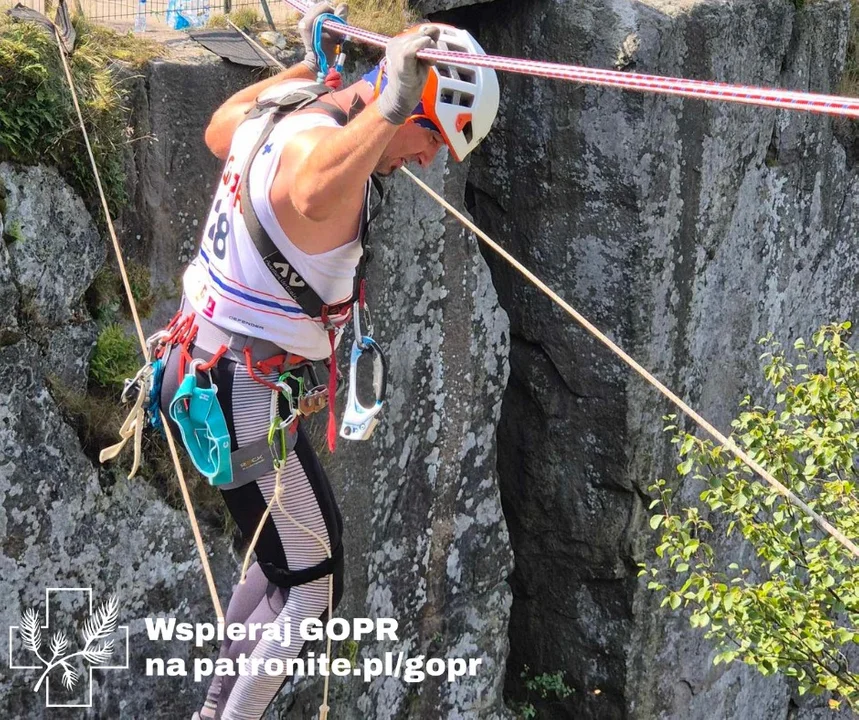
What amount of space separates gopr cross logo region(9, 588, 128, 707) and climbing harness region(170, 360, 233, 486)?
1.21 m

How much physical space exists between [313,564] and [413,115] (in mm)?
1445

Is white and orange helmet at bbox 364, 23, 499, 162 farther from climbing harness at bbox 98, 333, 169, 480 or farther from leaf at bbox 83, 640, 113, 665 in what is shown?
leaf at bbox 83, 640, 113, 665

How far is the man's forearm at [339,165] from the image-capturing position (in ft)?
8.45

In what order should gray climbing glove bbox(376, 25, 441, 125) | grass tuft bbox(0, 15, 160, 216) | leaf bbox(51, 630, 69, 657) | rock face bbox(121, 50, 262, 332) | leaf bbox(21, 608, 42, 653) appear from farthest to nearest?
rock face bbox(121, 50, 262, 332), leaf bbox(51, 630, 69, 657), leaf bbox(21, 608, 42, 653), grass tuft bbox(0, 15, 160, 216), gray climbing glove bbox(376, 25, 441, 125)

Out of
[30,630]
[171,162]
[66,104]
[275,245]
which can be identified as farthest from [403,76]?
[30,630]

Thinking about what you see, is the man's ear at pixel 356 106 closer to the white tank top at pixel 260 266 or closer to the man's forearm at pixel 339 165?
the white tank top at pixel 260 266

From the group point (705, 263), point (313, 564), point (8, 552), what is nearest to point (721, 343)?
point (705, 263)

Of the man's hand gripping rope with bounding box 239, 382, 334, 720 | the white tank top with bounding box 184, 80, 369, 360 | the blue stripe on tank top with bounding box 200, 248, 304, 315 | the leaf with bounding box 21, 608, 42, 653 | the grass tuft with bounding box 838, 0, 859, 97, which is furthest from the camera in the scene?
the grass tuft with bounding box 838, 0, 859, 97

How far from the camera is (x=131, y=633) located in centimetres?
437

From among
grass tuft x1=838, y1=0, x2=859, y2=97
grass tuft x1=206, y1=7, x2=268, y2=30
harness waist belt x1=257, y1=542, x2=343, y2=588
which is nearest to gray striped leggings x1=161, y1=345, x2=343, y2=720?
harness waist belt x1=257, y1=542, x2=343, y2=588

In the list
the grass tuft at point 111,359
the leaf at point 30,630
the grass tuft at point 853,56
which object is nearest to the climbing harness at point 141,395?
the grass tuft at point 111,359

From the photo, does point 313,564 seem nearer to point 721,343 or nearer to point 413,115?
point 413,115

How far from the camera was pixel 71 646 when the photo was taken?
13.8ft

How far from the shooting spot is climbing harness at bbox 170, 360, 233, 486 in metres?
3.25
